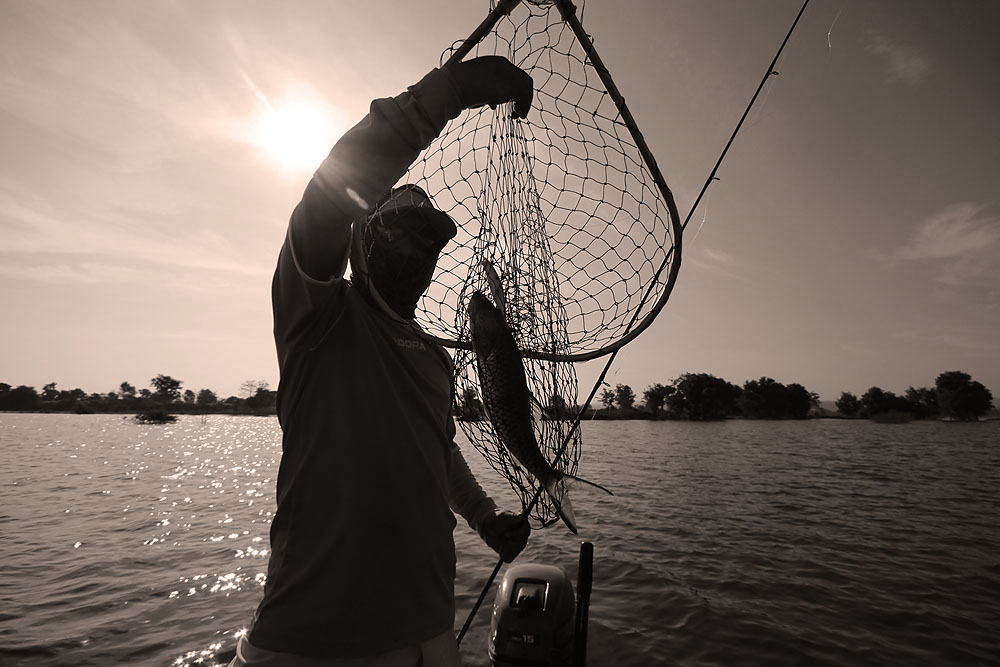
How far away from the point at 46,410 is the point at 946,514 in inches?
7656

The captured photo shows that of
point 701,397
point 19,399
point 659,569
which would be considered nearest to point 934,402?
point 701,397

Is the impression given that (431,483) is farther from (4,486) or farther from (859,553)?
(4,486)

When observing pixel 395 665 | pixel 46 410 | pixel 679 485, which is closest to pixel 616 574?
pixel 395 665

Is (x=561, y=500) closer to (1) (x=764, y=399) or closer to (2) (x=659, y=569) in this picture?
(2) (x=659, y=569)

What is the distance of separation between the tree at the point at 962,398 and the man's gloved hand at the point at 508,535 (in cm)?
12941

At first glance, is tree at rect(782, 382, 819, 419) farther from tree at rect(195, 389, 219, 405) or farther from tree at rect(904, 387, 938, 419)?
tree at rect(195, 389, 219, 405)

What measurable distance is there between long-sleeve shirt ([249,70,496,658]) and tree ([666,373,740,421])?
11426 centimetres

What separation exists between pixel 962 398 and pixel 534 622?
5030 inches

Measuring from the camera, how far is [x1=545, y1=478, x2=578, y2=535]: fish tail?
2578 mm

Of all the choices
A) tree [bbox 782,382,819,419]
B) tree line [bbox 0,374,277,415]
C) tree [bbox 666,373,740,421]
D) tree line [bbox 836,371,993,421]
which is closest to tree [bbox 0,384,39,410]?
tree line [bbox 0,374,277,415]

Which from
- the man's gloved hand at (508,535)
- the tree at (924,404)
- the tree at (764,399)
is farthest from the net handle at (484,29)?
the tree at (924,404)

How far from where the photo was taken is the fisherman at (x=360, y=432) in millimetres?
1873

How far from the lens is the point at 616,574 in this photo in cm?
1017

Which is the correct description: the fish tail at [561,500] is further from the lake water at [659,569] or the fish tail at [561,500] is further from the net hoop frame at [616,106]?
Answer: the lake water at [659,569]
